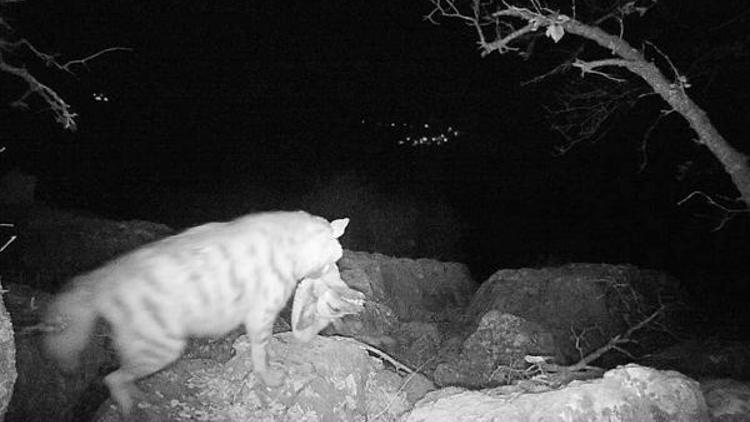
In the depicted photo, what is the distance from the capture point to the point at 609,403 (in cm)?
423

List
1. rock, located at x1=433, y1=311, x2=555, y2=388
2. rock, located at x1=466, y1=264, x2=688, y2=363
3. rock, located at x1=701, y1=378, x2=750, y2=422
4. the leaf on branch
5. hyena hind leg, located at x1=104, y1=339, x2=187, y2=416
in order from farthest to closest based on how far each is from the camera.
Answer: rock, located at x1=466, y1=264, x2=688, y2=363
rock, located at x1=433, y1=311, x2=555, y2=388
the leaf on branch
rock, located at x1=701, y1=378, x2=750, y2=422
hyena hind leg, located at x1=104, y1=339, x2=187, y2=416

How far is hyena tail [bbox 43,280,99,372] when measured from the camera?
4.17 meters

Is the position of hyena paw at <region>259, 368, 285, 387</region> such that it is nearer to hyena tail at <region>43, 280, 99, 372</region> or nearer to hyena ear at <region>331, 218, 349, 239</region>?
hyena ear at <region>331, 218, 349, 239</region>

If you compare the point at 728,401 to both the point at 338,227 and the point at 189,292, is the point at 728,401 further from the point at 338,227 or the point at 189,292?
the point at 189,292

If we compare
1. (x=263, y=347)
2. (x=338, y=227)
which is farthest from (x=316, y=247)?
(x=263, y=347)

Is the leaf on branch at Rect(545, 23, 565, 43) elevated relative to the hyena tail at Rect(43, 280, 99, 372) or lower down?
elevated

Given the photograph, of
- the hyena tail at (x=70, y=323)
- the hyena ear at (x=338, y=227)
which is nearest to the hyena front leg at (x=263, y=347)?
the hyena ear at (x=338, y=227)

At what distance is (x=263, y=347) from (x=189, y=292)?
2.67ft

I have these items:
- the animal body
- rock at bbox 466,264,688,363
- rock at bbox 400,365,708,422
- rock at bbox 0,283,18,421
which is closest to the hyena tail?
the animal body

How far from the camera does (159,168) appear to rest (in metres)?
29.0

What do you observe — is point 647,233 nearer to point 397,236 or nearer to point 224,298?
point 397,236

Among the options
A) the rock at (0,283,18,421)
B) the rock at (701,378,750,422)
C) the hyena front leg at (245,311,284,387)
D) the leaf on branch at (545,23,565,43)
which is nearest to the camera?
the rock at (0,283,18,421)

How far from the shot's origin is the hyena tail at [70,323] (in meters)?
4.17

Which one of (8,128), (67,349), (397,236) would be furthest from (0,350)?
(8,128)
